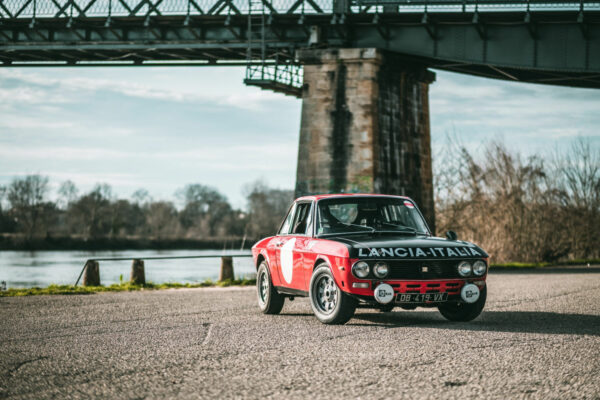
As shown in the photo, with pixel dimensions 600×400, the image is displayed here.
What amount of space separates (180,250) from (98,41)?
54.3m

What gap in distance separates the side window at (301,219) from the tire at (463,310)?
7.22ft

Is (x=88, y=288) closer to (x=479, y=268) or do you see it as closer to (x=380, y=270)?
(x=380, y=270)

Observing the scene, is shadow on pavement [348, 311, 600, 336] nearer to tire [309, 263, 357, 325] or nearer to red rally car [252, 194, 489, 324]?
red rally car [252, 194, 489, 324]

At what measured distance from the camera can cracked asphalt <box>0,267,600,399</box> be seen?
547 centimetres

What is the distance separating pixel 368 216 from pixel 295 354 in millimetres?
3607

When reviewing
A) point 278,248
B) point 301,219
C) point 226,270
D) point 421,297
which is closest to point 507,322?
point 421,297

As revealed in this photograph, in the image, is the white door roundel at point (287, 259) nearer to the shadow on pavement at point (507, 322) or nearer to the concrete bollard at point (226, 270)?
the shadow on pavement at point (507, 322)

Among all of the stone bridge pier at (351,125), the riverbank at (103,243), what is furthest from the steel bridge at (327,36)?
the riverbank at (103,243)

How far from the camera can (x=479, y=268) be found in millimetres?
9312

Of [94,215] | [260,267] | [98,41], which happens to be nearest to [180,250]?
[94,215]

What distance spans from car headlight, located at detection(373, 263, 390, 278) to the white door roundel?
1685 millimetres

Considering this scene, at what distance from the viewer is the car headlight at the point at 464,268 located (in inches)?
360

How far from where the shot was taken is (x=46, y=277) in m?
39.0

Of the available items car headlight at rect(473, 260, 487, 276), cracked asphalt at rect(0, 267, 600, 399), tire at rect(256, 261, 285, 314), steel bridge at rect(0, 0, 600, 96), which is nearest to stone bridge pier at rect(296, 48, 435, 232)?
steel bridge at rect(0, 0, 600, 96)
